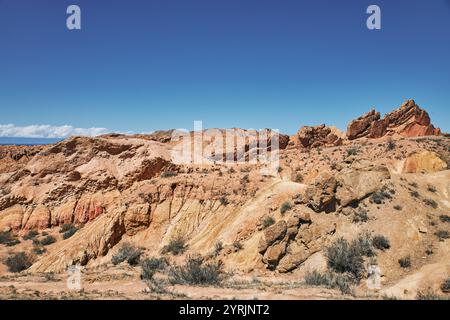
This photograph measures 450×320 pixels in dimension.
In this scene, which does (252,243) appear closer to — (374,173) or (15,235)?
(374,173)

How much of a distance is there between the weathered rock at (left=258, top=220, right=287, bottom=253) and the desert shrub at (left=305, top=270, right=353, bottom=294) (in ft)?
7.21

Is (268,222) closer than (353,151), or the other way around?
(268,222)

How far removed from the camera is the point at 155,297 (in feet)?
24.6

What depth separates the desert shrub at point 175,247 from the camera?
1619 centimetres

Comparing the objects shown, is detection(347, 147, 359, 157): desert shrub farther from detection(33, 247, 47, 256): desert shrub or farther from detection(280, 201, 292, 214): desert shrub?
detection(33, 247, 47, 256): desert shrub

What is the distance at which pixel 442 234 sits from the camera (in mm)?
11883

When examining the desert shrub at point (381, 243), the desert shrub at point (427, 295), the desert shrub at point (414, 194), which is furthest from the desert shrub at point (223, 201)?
the desert shrub at point (427, 295)

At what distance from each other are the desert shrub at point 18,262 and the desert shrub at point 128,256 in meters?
5.36

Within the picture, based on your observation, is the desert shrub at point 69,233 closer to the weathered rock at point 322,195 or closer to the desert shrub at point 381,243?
the weathered rock at point 322,195

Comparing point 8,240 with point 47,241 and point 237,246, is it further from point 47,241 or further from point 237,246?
point 237,246

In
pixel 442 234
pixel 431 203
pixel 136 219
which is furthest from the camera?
pixel 136 219

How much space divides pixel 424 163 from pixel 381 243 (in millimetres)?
9695

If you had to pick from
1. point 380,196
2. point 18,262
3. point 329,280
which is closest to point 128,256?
point 18,262
